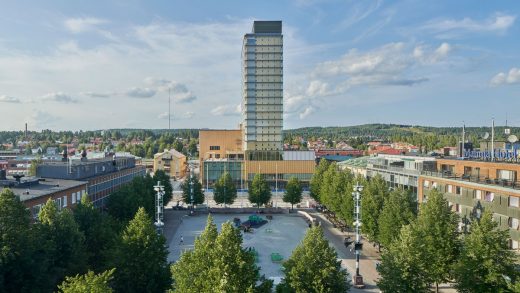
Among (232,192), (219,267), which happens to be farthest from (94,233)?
(232,192)

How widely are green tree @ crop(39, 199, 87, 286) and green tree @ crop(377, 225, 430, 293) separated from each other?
29.6 metres

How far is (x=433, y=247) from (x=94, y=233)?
126 feet

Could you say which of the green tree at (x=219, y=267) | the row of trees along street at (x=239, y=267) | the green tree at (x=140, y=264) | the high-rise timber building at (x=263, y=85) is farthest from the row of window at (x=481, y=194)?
the high-rise timber building at (x=263, y=85)

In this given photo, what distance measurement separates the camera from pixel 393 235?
55.9 m

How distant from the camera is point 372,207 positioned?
2506 inches

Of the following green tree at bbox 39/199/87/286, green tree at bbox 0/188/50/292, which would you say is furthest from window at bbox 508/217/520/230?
green tree at bbox 0/188/50/292

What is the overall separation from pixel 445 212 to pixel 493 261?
11.5 metres

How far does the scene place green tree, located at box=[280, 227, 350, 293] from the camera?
111 feet

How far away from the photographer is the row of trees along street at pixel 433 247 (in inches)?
Answer: 1444

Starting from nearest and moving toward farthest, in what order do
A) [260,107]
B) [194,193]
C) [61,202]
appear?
[61,202]
[194,193]
[260,107]

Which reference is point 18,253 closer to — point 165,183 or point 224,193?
Result: point 165,183

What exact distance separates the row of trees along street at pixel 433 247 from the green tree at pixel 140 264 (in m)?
20.4

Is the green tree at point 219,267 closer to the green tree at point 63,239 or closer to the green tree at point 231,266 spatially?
the green tree at point 231,266

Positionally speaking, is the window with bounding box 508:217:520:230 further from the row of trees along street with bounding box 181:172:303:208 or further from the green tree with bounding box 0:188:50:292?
the row of trees along street with bounding box 181:172:303:208
